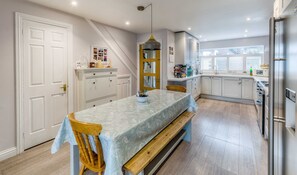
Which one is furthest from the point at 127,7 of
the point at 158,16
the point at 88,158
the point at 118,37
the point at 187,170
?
the point at 187,170

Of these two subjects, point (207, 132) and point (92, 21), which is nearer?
point (207, 132)

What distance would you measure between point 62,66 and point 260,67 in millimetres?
6350

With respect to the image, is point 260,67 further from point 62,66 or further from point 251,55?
point 62,66

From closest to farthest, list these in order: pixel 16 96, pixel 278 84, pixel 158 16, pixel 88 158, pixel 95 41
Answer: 1. pixel 278 84
2. pixel 88 158
3. pixel 16 96
4. pixel 158 16
5. pixel 95 41

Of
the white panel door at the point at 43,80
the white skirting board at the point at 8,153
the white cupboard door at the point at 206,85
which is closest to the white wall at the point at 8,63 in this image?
the white skirting board at the point at 8,153

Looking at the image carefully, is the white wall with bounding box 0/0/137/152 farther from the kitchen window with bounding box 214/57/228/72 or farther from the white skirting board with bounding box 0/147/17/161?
the kitchen window with bounding box 214/57/228/72

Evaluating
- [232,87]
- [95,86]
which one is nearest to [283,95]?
[95,86]

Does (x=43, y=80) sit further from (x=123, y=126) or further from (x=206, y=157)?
(x=206, y=157)

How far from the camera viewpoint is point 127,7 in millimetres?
2975

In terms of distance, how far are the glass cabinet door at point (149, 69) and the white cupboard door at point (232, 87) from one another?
9.15 ft

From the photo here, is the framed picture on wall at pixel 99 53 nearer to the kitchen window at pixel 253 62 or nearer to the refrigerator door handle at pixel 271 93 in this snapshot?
the refrigerator door handle at pixel 271 93

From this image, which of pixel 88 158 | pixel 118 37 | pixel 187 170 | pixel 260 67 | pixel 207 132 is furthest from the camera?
pixel 260 67

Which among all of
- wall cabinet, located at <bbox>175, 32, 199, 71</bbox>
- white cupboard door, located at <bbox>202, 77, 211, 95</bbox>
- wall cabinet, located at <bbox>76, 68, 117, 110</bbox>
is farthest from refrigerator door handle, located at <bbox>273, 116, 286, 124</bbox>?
white cupboard door, located at <bbox>202, 77, 211, 95</bbox>

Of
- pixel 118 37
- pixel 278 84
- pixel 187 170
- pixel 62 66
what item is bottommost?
pixel 187 170
